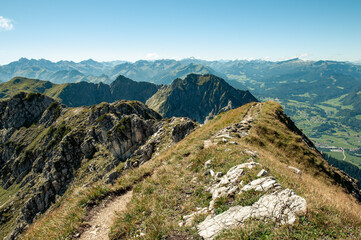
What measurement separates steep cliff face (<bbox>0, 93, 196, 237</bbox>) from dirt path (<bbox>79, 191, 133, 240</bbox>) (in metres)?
22.7

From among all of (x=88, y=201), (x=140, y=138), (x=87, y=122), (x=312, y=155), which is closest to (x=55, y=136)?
(x=87, y=122)

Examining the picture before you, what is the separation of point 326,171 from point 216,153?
709 inches

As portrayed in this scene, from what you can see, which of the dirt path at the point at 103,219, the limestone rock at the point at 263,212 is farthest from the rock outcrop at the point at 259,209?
the dirt path at the point at 103,219

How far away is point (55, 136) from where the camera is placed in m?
128

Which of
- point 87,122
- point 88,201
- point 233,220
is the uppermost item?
point 233,220

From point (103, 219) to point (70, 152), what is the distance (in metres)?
96.9

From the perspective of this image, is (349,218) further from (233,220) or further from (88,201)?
(88,201)

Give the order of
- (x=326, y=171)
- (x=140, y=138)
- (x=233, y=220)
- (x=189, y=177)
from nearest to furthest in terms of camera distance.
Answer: (x=233, y=220)
(x=189, y=177)
(x=326, y=171)
(x=140, y=138)

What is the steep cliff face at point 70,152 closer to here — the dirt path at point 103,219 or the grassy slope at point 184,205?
the grassy slope at point 184,205

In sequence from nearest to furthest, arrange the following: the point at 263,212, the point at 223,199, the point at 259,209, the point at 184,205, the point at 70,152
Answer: the point at 263,212 → the point at 259,209 → the point at 223,199 → the point at 184,205 → the point at 70,152

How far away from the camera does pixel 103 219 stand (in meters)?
11.7

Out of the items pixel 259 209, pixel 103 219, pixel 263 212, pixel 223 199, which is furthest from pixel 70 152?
pixel 263 212

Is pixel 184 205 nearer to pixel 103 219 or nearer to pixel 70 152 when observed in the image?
pixel 103 219

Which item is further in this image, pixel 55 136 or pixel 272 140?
pixel 55 136
